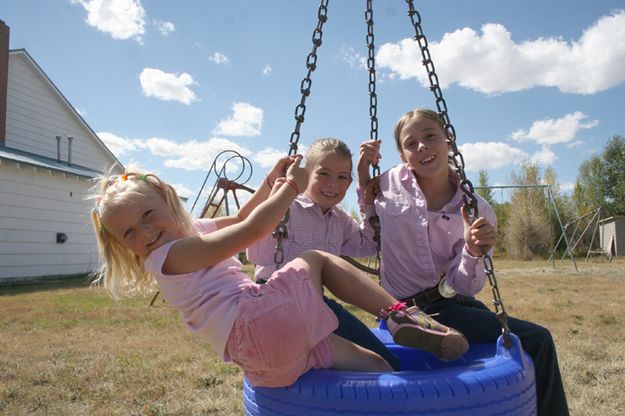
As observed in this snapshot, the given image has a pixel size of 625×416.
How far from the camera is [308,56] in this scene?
2520mm

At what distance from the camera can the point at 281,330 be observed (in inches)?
64.2

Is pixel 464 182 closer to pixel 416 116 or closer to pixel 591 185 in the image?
pixel 416 116

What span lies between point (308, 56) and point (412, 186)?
852mm

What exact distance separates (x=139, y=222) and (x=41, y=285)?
1022 centimetres

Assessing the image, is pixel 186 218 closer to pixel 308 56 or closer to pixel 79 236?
pixel 308 56

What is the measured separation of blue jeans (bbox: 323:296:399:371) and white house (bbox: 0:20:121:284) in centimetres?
868

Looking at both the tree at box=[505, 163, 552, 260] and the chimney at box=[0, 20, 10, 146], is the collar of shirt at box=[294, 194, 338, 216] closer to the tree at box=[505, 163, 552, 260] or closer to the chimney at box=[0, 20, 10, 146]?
the chimney at box=[0, 20, 10, 146]


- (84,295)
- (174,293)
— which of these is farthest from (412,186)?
(84,295)

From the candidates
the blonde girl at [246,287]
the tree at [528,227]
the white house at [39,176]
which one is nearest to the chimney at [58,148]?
the white house at [39,176]

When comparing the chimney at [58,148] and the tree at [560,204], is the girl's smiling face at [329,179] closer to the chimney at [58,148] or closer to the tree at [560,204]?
the chimney at [58,148]

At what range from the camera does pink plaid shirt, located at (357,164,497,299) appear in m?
2.39

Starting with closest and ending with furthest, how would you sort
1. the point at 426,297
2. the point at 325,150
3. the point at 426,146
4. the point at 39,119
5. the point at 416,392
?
the point at 416,392, the point at 426,297, the point at 426,146, the point at 325,150, the point at 39,119

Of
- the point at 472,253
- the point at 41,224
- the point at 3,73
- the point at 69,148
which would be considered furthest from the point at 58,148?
the point at 472,253

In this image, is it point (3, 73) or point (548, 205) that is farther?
point (548, 205)
